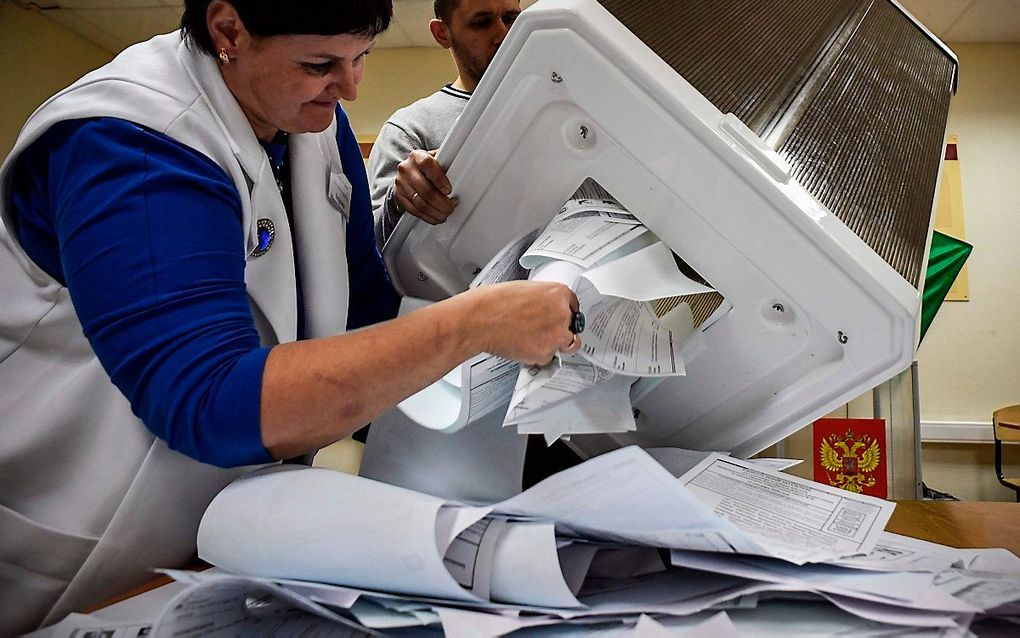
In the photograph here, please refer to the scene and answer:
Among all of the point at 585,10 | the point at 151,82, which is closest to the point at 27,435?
the point at 151,82

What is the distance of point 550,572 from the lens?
16.2 inches

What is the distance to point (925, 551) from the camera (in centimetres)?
55

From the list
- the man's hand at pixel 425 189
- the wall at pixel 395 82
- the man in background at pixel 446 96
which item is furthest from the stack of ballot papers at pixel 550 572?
the wall at pixel 395 82

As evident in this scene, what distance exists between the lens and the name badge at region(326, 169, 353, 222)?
2.48 feet

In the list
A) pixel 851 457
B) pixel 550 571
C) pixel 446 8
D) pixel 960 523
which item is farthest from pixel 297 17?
pixel 851 457

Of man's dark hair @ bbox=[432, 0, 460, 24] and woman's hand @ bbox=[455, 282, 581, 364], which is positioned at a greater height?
man's dark hair @ bbox=[432, 0, 460, 24]

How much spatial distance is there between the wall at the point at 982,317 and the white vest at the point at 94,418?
4.06m

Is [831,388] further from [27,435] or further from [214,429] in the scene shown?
[27,435]

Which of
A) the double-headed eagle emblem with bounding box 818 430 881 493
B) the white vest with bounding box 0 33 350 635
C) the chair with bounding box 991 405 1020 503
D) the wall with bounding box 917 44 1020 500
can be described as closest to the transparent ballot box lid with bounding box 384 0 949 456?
the white vest with bounding box 0 33 350 635

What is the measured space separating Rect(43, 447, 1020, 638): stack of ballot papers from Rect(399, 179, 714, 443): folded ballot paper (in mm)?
120

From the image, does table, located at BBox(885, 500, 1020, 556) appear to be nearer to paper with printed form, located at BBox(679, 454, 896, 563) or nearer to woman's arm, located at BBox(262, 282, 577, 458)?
paper with printed form, located at BBox(679, 454, 896, 563)

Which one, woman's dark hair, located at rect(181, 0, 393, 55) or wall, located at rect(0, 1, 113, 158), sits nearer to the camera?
woman's dark hair, located at rect(181, 0, 393, 55)

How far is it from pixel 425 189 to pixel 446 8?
0.90 meters

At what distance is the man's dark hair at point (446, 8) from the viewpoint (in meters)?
1.46
